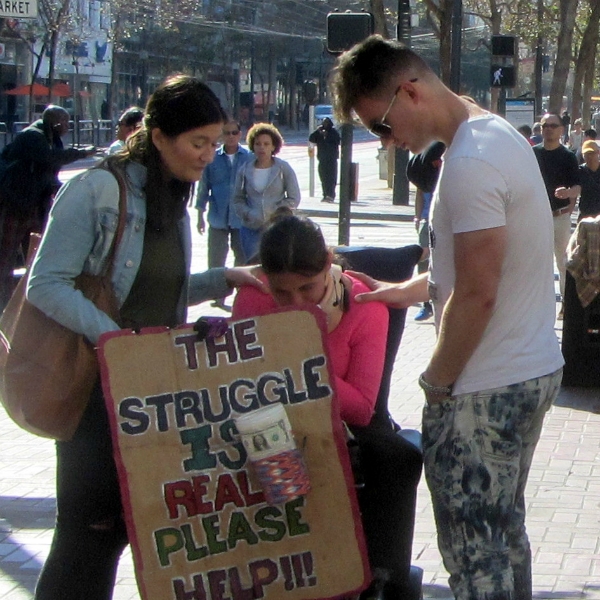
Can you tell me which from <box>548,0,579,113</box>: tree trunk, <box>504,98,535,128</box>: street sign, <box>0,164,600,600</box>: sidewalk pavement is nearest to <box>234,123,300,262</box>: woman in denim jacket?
<box>0,164,600,600</box>: sidewalk pavement

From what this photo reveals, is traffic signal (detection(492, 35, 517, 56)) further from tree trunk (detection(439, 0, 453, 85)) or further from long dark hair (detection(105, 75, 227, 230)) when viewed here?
long dark hair (detection(105, 75, 227, 230))

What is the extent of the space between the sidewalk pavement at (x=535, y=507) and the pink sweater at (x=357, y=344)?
1209 millimetres

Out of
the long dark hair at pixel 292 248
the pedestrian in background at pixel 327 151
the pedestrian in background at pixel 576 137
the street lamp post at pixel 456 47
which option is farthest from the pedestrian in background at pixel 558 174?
the pedestrian in background at pixel 576 137

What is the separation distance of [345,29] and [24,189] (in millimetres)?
3192

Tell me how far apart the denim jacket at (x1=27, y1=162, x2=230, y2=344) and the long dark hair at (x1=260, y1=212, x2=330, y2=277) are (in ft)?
1.15

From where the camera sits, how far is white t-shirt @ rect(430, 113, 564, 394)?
2893 millimetres

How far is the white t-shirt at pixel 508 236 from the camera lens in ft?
9.49

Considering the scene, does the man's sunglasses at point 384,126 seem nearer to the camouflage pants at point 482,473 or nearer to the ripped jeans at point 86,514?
the camouflage pants at point 482,473

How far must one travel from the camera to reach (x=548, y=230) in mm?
3049

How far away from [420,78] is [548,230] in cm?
48

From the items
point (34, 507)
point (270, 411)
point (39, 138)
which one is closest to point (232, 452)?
point (270, 411)

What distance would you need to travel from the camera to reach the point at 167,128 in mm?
3264

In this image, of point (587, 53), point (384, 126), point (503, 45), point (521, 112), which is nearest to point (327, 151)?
point (521, 112)

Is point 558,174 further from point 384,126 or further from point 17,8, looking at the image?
point 384,126
